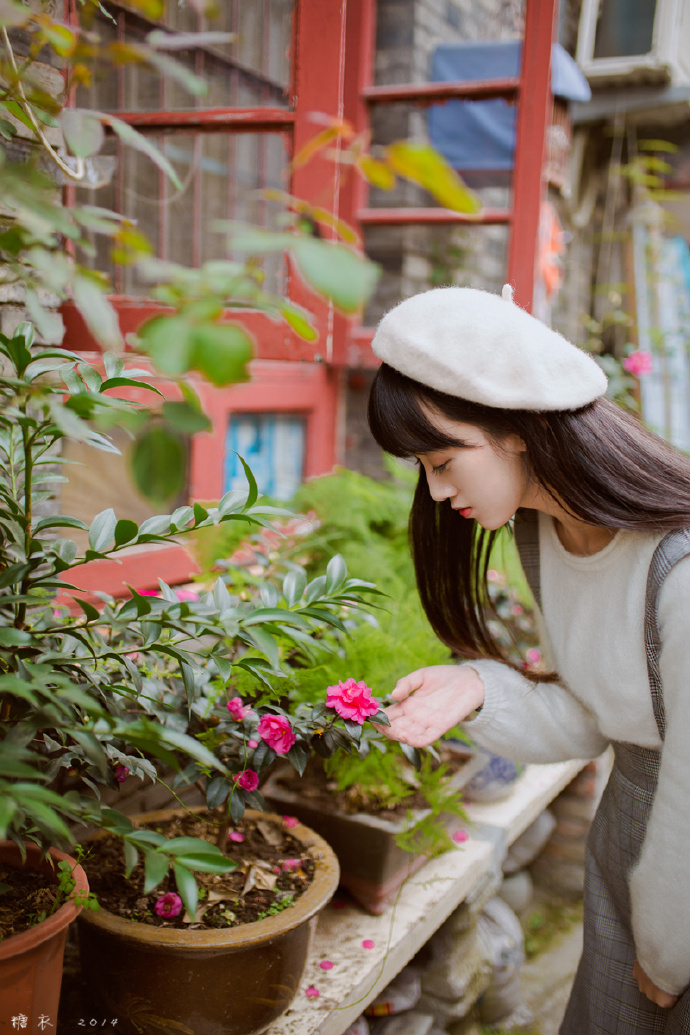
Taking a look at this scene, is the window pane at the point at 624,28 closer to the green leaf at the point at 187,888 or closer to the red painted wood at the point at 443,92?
the red painted wood at the point at 443,92

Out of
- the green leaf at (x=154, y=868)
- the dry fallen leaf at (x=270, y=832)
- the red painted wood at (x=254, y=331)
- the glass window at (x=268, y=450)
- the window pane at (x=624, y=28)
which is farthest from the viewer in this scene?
the window pane at (x=624, y=28)

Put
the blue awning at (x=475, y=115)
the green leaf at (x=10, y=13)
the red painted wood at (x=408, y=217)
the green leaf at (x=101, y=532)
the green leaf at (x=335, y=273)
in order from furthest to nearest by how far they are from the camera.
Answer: the blue awning at (x=475, y=115), the red painted wood at (x=408, y=217), the green leaf at (x=101, y=532), the green leaf at (x=10, y=13), the green leaf at (x=335, y=273)

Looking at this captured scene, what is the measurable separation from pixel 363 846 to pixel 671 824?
0.67 meters

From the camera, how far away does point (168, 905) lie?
3.99ft

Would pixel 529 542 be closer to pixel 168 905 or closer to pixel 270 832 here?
pixel 270 832

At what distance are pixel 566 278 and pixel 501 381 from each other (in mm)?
4485

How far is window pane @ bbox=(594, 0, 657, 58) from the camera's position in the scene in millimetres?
4523

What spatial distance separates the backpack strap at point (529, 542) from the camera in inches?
59.5

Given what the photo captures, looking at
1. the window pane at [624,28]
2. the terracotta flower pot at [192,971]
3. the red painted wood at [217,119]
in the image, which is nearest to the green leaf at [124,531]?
the terracotta flower pot at [192,971]

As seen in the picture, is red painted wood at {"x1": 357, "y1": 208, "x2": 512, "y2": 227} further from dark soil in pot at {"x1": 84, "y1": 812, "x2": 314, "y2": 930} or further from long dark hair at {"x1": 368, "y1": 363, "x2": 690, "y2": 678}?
dark soil in pot at {"x1": 84, "y1": 812, "x2": 314, "y2": 930}

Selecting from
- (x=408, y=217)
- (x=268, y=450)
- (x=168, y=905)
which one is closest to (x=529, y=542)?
(x=168, y=905)

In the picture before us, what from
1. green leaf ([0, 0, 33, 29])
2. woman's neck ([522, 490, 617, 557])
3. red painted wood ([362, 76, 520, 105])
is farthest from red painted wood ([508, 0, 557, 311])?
green leaf ([0, 0, 33, 29])

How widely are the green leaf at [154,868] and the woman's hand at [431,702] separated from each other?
22.6 inches

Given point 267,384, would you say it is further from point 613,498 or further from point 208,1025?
point 208,1025
